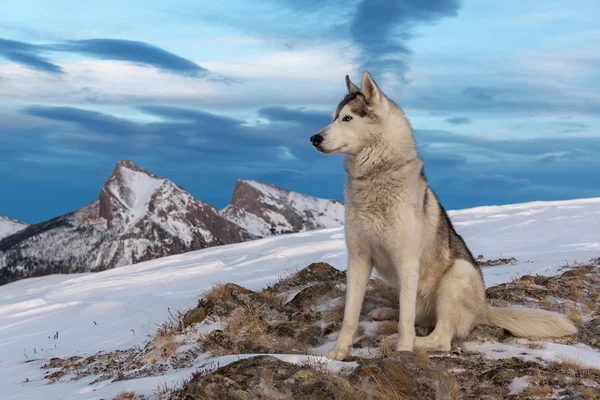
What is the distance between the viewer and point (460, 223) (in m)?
22.3

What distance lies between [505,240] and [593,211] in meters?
5.77

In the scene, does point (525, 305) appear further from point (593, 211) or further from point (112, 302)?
point (593, 211)

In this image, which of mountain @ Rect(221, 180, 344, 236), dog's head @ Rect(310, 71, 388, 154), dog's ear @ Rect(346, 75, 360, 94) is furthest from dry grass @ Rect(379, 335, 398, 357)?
mountain @ Rect(221, 180, 344, 236)

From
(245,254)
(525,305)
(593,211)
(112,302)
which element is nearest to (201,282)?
(112,302)

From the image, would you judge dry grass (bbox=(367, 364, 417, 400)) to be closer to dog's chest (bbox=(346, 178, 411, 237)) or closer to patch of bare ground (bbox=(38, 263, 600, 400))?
patch of bare ground (bbox=(38, 263, 600, 400))

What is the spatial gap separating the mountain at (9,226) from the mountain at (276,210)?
41459 mm

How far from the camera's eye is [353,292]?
19.6 ft

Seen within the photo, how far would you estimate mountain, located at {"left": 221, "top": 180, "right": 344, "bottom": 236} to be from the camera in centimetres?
11569

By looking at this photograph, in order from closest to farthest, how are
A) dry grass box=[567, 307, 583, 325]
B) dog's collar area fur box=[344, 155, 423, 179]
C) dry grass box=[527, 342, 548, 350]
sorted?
dog's collar area fur box=[344, 155, 423, 179] → dry grass box=[527, 342, 548, 350] → dry grass box=[567, 307, 583, 325]

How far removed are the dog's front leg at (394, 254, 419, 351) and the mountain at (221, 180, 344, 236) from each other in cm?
10531

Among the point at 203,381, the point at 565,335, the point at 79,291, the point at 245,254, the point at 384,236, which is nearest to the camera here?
the point at 203,381

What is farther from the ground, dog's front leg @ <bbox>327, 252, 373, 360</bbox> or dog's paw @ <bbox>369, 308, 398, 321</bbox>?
dog's front leg @ <bbox>327, 252, 373, 360</bbox>

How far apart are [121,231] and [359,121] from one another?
102652mm

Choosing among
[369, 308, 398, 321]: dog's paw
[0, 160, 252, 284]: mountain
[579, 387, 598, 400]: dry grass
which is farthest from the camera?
[0, 160, 252, 284]: mountain
